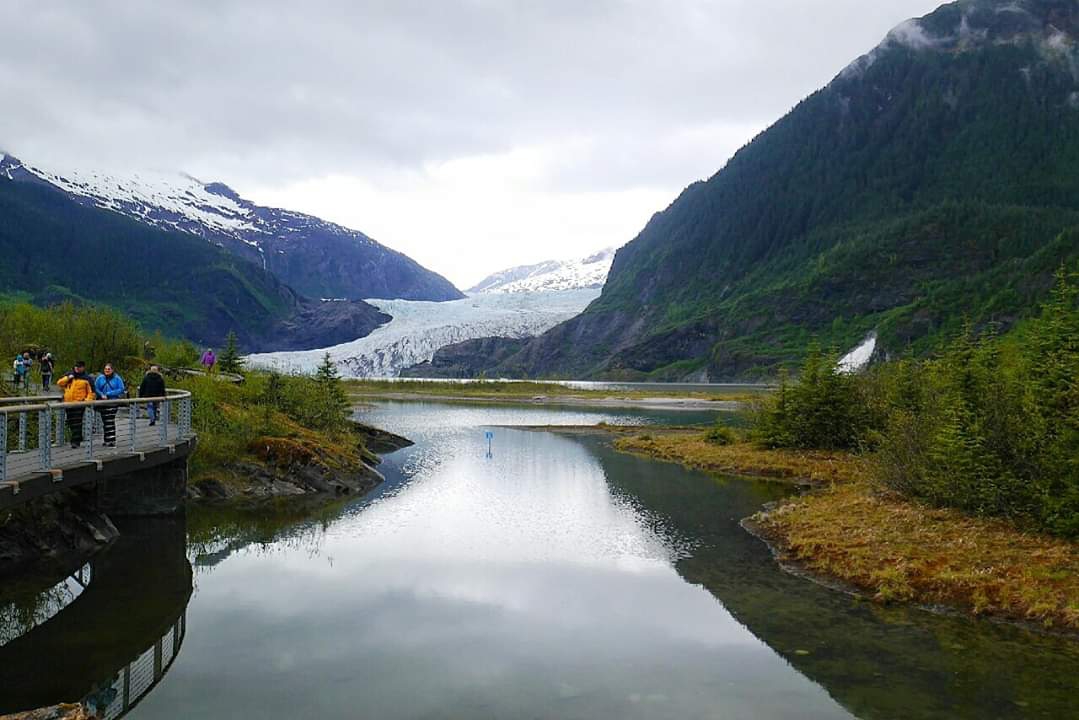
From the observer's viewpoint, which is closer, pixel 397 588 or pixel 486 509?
pixel 397 588

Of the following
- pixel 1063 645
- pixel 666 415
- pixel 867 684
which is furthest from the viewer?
pixel 666 415

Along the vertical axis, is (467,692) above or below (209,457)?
below

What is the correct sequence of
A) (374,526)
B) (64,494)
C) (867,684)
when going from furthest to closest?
(374,526) → (64,494) → (867,684)

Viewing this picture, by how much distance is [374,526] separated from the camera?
25406mm

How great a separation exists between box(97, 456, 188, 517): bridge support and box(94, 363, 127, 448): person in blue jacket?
293 centimetres

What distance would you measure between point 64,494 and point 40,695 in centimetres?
1147

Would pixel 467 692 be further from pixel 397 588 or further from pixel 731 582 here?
pixel 731 582

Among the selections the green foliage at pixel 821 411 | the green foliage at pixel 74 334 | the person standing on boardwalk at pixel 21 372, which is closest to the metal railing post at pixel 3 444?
the person standing on boardwalk at pixel 21 372

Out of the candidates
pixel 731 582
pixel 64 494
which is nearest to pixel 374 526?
pixel 64 494

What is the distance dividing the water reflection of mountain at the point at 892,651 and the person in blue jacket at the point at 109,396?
14702mm

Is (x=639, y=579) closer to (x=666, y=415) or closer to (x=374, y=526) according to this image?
(x=374, y=526)

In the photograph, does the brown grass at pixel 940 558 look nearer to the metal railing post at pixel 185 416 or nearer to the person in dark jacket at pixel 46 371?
the metal railing post at pixel 185 416

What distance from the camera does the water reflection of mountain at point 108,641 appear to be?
12.2 metres

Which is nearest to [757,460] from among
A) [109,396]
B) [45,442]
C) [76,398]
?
[109,396]
